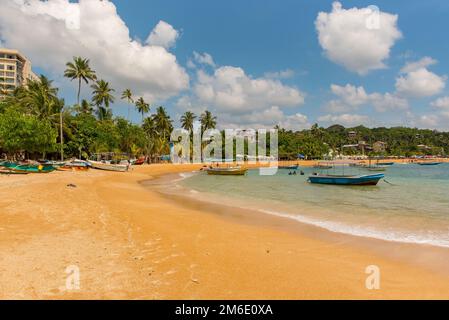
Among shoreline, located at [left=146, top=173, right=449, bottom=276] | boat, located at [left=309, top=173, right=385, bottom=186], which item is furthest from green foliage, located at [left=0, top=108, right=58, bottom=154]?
boat, located at [left=309, top=173, right=385, bottom=186]

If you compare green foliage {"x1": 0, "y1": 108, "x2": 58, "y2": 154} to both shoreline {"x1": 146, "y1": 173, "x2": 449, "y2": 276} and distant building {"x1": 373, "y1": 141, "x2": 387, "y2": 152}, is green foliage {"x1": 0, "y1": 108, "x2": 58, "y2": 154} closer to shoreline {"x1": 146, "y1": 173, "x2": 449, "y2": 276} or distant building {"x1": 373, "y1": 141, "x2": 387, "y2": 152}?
shoreline {"x1": 146, "y1": 173, "x2": 449, "y2": 276}

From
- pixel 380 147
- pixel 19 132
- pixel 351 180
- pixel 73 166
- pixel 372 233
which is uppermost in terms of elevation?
pixel 380 147

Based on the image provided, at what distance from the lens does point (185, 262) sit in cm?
626

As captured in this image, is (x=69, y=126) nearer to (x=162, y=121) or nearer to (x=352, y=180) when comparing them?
(x=162, y=121)

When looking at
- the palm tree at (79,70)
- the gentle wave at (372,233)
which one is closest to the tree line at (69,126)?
the palm tree at (79,70)

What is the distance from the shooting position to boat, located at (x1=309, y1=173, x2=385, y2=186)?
3120 cm

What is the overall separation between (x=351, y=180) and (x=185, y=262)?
99.3ft

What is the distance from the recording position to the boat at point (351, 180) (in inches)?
1228

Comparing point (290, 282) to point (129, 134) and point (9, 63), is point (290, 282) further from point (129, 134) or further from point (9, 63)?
point (9, 63)

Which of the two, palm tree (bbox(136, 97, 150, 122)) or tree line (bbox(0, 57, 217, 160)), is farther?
palm tree (bbox(136, 97, 150, 122))

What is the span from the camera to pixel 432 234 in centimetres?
1045

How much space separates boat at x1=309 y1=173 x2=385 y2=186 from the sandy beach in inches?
944

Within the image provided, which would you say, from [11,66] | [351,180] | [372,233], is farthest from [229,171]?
[11,66]
